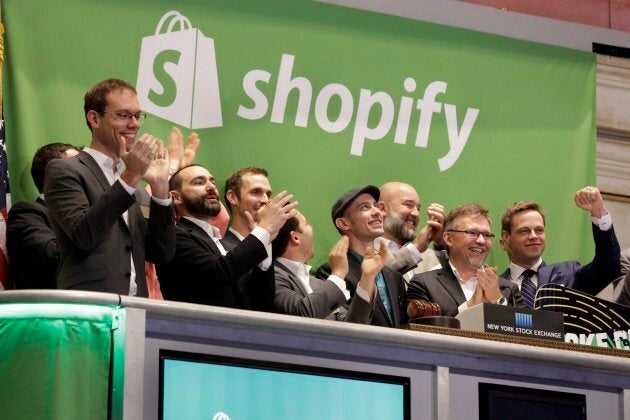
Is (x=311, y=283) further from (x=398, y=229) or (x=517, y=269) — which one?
(x=517, y=269)

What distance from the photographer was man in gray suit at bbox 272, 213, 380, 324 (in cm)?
554

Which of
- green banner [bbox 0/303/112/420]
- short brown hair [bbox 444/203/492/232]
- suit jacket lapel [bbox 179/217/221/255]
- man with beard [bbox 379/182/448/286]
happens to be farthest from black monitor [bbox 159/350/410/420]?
short brown hair [bbox 444/203/492/232]

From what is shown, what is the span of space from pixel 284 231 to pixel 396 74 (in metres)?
1.57

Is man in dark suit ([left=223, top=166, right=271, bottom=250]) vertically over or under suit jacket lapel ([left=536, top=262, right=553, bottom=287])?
over

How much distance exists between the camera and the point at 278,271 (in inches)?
230

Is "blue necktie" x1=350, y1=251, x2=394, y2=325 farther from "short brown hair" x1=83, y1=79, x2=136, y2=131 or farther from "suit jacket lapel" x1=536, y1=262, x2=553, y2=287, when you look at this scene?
"short brown hair" x1=83, y1=79, x2=136, y2=131

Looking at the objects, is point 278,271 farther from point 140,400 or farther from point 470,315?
point 140,400

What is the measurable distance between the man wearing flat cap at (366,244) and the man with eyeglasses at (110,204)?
105cm

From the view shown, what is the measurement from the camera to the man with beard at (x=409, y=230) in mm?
6375

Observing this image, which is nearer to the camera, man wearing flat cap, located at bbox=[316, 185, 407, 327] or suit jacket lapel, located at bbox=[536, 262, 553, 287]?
man wearing flat cap, located at bbox=[316, 185, 407, 327]

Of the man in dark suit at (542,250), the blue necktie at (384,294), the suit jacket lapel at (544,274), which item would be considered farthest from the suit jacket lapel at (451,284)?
the suit jacket lapel at (544,274)

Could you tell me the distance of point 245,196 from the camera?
242 inches

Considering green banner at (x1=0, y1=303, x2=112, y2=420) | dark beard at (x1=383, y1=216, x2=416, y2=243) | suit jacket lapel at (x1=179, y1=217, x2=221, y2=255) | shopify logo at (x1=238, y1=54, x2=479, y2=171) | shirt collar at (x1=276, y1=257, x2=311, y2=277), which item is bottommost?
green banner at (x1=0, y1=303, x2=112, y2=420)

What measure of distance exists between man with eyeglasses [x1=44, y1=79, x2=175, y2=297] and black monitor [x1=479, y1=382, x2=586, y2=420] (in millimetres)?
1153
